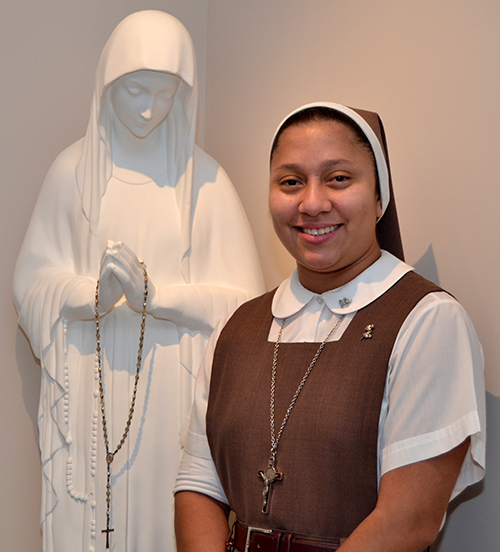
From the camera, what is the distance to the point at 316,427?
1.43 meters

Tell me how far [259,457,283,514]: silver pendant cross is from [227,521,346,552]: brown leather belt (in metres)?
0.05

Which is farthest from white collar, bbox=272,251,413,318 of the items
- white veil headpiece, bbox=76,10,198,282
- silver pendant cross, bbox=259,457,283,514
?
white veil headpiece, bbox=76,10,198,282

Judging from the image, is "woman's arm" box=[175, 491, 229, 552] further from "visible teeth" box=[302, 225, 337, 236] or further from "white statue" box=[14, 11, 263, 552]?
"visible teeth" box=[302, 225, 337, 236]

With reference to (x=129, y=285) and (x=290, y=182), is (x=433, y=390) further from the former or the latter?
(x=129, y=285)

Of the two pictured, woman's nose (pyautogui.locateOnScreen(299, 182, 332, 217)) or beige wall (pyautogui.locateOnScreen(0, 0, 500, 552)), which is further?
beige wall (pyautogui.locateOnScreen(0, 0, 500, 552))

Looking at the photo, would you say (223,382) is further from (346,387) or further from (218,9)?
(218,9)

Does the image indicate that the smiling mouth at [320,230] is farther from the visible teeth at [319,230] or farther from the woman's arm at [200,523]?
the woman's arm at [200,523]

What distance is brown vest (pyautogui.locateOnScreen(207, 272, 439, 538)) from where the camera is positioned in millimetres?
1398

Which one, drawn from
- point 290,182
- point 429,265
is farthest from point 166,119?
point 429,265

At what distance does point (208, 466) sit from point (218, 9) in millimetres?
2184

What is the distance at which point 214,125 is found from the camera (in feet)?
10.4

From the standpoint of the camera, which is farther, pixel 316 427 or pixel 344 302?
pixel 344 302

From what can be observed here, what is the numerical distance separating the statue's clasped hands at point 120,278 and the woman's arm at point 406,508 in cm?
90

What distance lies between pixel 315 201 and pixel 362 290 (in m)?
0.22
